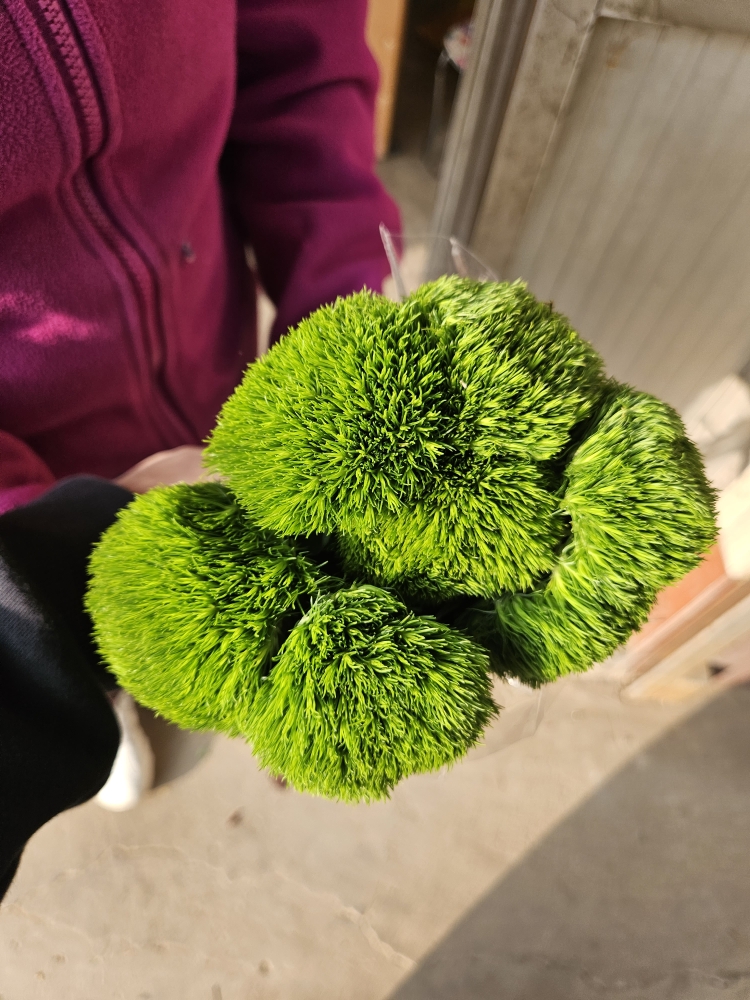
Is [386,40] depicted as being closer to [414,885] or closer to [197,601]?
[197,601]

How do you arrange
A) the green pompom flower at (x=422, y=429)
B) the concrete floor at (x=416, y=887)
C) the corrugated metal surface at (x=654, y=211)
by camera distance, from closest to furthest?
the green pompom flower at (x=422, y=429), the corrugated metal surface at (x=654, y=211), the concrete floor at (x=416, y=887)

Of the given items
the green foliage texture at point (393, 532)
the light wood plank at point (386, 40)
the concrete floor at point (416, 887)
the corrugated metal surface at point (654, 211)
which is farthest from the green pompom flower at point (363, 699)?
the light wood plank at point (386, 40)

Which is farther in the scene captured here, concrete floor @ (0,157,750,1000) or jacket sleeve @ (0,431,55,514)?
concrete floor @ (0,157,750,1000)

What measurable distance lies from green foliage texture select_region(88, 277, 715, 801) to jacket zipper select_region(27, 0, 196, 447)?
0.19 m

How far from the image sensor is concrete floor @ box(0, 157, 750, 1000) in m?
0.60

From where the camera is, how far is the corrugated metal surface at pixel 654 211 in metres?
0.47

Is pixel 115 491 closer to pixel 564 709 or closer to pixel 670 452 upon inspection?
pixel 670 452

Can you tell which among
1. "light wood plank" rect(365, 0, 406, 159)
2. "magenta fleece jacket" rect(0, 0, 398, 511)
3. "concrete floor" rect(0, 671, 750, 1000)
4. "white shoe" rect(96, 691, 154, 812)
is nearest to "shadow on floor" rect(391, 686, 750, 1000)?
"concrete floor" rect(0, 671, 750, 1000)

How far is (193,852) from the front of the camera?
0.66 meters

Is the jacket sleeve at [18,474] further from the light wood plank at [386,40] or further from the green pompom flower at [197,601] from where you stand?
the light wood plank at [386,40]

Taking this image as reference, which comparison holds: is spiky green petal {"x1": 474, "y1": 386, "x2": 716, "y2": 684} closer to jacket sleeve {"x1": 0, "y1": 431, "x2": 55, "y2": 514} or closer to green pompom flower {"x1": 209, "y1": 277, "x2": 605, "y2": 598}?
green pompom flower {"x1": 209, "y1": 277, "x2": 605, "y2": 598}

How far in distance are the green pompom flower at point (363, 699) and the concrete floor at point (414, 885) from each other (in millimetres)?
514

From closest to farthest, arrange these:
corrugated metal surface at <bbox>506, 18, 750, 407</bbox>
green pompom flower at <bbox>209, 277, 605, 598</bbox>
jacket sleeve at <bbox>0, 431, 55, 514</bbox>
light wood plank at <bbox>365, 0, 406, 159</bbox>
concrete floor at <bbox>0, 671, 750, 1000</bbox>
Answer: green pompom flower at <bbox>209, 277, 605, 598</bbox> → jacket sleeve at <bbox>0, 431, 55, 514</bbox> → corrugated metal surface at <bbox>506, 18, 750, 407</bbox> → concrete floor at <bbox>0, 671, 750, 1000</bbox> → light wood plank at <bbox>365, 0, 406, 159</bbox>

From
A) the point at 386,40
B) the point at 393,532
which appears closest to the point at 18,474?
the point at 393,532
